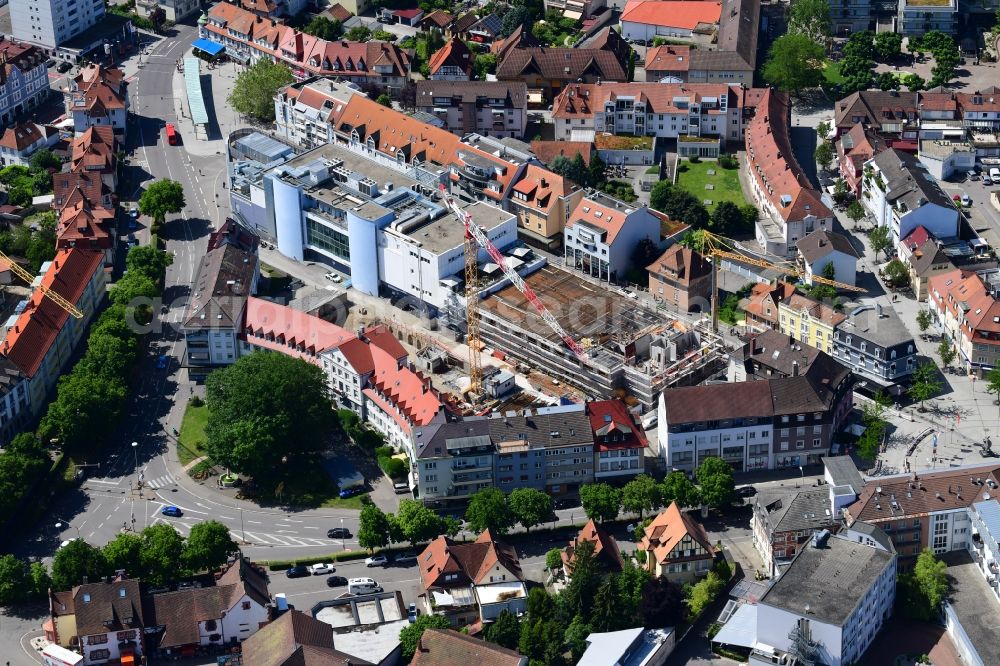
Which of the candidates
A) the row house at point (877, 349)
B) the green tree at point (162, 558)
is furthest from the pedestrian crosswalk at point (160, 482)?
the row house at point (877, 349)

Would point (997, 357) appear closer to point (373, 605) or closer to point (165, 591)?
point (373, 605)

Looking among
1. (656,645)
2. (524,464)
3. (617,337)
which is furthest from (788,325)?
(656,645)

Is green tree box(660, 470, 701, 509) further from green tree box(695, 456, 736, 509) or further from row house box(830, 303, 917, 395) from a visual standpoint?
row house box(830, 303, 917, 395)

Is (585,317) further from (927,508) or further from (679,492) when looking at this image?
(927,508)

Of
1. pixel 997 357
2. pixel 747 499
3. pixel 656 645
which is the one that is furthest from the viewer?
pixel 997 357

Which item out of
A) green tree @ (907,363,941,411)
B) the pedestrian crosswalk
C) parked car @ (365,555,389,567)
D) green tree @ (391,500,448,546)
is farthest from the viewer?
green tree @ (907,363,941,411)

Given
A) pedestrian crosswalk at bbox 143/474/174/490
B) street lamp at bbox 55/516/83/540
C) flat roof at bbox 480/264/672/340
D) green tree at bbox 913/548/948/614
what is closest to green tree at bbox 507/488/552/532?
flat roof at bbox 480/264/672/340

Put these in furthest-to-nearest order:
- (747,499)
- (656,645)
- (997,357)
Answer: (997,357)
(747,499)
(656,645)
